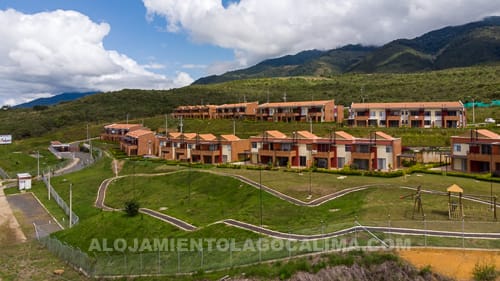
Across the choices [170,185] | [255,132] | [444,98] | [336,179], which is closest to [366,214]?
[336,179]

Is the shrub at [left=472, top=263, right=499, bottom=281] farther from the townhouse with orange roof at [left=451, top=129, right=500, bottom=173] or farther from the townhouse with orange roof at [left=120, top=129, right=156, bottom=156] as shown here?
the townhouse with orange roof at [left=120, top=129, right=156, bottom=156]

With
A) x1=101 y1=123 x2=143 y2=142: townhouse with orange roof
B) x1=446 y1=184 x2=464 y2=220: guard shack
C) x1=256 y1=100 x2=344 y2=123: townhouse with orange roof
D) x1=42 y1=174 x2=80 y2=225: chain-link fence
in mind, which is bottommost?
x1=42 y1=174 x2=80 y2=225: chain-link fence

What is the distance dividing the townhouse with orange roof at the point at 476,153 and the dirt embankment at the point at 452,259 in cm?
3382

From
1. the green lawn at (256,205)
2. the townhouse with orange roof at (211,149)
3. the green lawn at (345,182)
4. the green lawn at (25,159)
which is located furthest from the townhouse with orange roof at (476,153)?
the green lawn at (25,159)

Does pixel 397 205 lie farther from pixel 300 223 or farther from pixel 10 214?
pixel 10 214

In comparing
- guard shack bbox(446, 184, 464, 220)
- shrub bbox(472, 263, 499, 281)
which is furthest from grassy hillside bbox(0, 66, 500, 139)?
shrub bbox(472, 263, 499, 281)

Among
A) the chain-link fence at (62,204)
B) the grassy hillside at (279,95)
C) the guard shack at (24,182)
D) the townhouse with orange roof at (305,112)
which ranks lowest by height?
the chain-link fence at (62,204)

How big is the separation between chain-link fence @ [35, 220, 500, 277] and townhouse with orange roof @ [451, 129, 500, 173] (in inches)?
1155

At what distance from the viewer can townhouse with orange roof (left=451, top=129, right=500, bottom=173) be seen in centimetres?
5466

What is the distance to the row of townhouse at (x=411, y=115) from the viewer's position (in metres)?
91.6

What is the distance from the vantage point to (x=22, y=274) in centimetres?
3438

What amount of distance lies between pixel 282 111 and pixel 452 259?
93415 millimetres

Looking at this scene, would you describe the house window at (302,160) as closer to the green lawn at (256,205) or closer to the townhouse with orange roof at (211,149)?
the townhouse with orange roof at (211,149)

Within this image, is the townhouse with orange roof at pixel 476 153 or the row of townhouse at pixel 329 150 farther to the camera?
the row of townhouse at pixel 329 150
